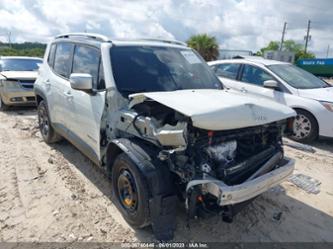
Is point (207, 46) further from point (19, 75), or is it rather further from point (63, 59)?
point (63, 59)

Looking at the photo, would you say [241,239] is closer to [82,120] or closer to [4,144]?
[82,120]

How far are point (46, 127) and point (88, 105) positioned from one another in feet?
7.44

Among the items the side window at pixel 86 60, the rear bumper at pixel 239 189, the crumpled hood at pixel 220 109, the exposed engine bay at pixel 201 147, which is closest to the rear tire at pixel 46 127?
the side window at pixel 86 60

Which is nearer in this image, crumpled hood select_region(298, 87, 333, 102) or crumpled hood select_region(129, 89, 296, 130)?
crumpled hood select_region(129, 89, 296, 130)

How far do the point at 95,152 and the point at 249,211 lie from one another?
6.68ft

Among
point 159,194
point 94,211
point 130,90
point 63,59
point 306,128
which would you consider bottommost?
point 94,211

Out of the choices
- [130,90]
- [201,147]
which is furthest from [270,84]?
[201,147]

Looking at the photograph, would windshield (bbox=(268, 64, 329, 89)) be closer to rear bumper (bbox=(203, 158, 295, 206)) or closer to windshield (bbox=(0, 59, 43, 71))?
rear bumper (bbox=(203, 158, 295, 206))

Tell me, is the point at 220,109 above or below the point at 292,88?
above

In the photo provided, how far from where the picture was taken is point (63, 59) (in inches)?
195

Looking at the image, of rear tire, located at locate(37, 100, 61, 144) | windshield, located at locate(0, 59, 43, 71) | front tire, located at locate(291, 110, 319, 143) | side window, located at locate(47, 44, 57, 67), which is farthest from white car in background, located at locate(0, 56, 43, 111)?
front tire, located at locate(291, 110, 319, 143)

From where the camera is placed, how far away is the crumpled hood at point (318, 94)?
248 inches

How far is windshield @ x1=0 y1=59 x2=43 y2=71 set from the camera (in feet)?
31.7

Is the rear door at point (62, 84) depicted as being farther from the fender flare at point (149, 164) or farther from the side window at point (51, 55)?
the fender flare at point (149, 164)
